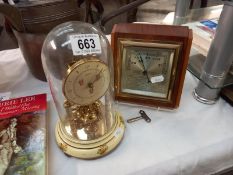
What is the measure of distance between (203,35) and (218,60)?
21cm

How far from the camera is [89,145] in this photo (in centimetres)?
44

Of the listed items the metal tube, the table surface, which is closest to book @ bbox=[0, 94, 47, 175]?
the table surface

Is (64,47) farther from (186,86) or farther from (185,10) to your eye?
(185,10)

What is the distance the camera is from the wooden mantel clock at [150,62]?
0.48 metres

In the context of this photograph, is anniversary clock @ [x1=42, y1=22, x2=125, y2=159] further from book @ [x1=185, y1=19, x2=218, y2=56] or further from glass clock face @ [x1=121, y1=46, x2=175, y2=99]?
book @ [x1=185, y1=19, x2=218, y2=56]

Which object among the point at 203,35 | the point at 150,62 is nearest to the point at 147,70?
the point at 150,62

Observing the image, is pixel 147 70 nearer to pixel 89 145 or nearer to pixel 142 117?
pixel 142 117

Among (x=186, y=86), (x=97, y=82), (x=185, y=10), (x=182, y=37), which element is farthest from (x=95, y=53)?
(x=185, y=10)

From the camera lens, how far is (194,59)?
0.70m

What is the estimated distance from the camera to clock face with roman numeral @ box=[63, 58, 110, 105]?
40 centimetres

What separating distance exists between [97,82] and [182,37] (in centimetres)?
20

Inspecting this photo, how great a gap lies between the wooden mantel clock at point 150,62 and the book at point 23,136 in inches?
8.0

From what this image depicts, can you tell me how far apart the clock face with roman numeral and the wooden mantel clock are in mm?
90

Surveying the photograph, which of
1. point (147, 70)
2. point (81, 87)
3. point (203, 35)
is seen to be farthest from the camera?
point (203, 35)
